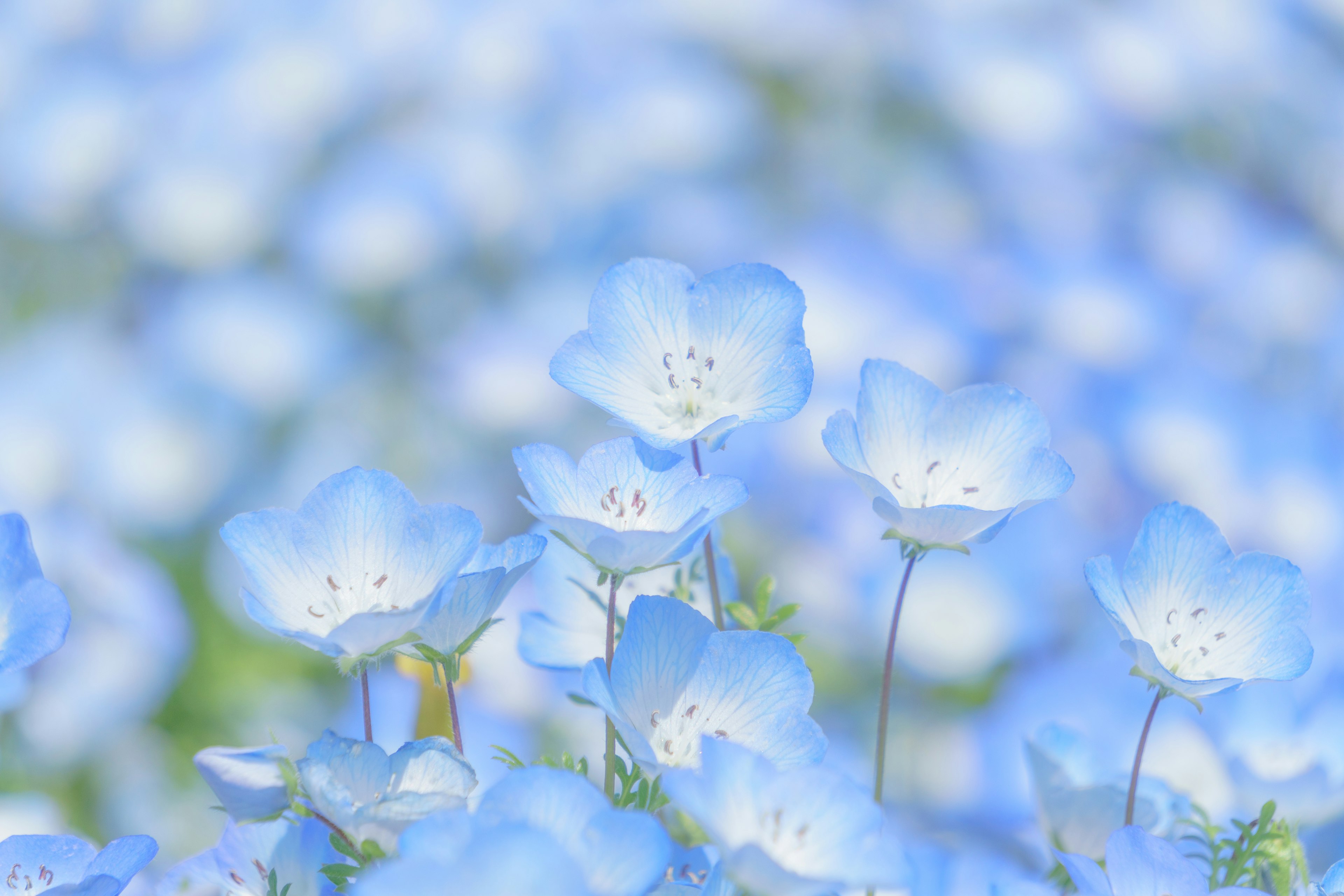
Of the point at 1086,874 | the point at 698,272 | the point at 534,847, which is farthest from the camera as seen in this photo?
the point at 698,272

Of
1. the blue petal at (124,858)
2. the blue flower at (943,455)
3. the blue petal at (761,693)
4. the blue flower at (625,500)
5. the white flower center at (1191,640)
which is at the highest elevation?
the blue flower at (943,455)

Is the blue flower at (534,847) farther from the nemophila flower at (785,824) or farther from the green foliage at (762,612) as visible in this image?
the green foliage at (762,612)

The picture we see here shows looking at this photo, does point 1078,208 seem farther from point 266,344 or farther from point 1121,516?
point 266,344

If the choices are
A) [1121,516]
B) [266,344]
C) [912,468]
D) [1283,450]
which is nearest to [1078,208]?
[1283,450]

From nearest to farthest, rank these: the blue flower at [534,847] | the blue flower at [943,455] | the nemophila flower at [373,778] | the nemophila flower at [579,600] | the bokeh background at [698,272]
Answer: the blue flower at [534,847], the nemophila flower at [373,778], the blue flower at [943,455], the nemophila flower at [579,600], the bokeh background at [698,272]

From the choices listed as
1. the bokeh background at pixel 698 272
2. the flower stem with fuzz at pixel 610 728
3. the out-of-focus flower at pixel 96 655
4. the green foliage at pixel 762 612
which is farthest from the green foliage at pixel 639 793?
the out-of-focus flower at pixel 96 655

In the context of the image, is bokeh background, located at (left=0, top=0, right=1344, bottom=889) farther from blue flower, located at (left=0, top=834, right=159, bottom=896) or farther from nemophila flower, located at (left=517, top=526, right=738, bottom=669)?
blue flower, located at (left=0, top=834, right=159, bottom=896)

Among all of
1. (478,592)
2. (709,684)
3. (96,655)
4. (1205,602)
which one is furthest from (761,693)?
(96,655)

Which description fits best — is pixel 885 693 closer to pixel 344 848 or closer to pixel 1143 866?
pixel 1143 866
